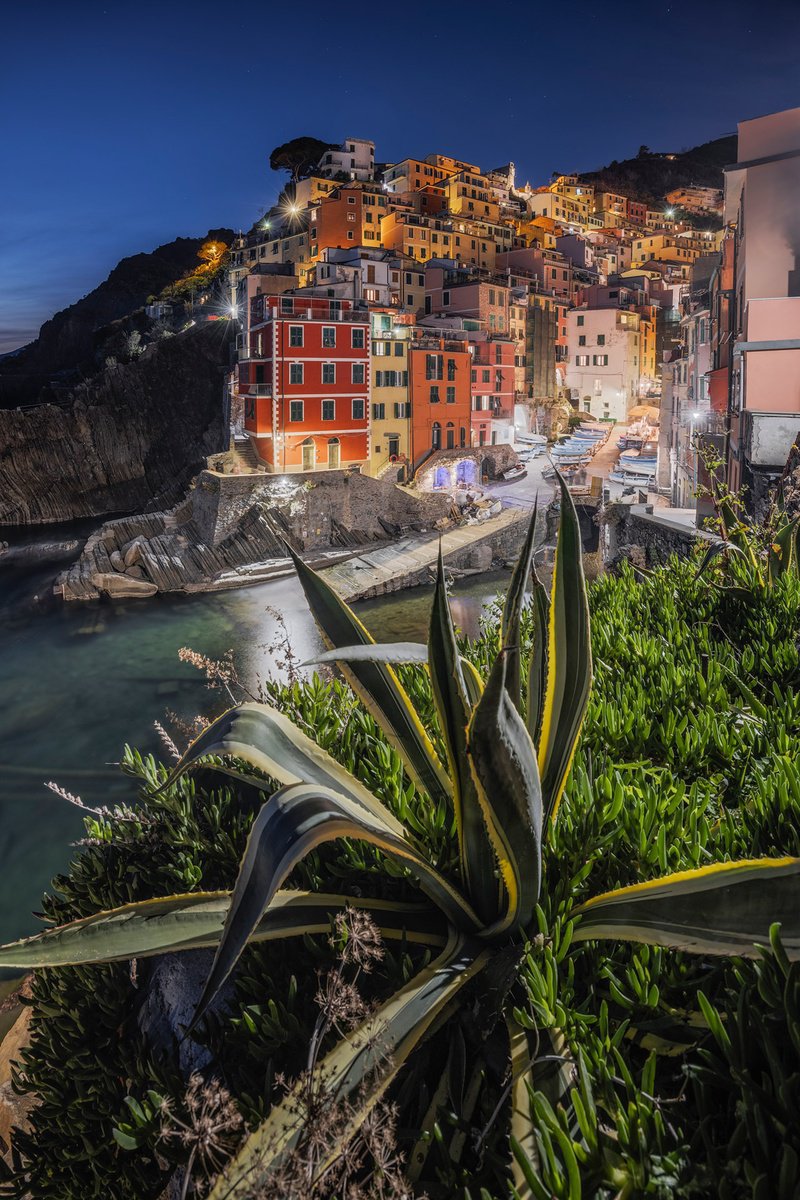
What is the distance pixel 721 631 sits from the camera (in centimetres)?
461

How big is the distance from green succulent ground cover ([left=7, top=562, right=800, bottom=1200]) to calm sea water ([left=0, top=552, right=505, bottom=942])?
7.91m

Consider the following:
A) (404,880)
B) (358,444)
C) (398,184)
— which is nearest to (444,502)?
(358,444)

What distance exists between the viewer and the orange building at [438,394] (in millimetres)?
32969

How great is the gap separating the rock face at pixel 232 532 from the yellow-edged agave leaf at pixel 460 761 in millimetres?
24726

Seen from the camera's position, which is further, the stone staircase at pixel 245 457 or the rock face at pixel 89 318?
the rock face at pixel 89 318

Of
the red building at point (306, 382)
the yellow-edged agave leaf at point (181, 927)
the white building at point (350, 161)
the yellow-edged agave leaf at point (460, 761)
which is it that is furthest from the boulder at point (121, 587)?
the white building at point (350, 161)

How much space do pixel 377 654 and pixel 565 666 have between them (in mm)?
754

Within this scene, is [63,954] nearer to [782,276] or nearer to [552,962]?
[552,962]

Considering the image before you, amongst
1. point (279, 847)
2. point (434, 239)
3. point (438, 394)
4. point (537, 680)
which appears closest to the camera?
point (279, 847)

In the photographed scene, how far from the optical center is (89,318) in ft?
247

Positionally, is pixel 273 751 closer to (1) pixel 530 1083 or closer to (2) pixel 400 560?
(1) pixel 530 1083

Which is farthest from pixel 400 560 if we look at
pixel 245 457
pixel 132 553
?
pixel 132 553

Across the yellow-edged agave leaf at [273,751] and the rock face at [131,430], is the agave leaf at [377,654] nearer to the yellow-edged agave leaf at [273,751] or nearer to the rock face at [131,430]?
the yellow-edged agave leaf at [273,751]

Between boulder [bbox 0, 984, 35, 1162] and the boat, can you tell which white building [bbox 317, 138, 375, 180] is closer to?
the boat
